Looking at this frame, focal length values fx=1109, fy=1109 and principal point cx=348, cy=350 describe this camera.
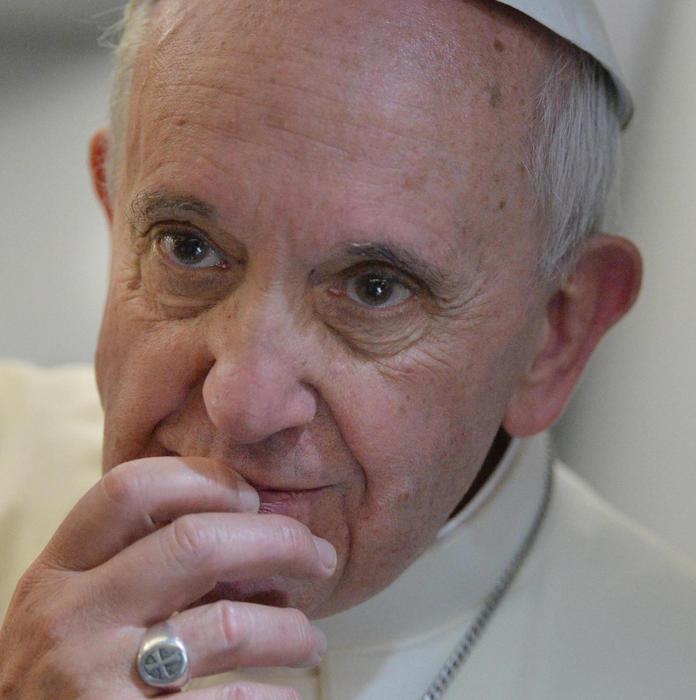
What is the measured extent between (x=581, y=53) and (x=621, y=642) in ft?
2.84

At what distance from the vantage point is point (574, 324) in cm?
162

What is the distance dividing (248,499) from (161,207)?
0.37 metres

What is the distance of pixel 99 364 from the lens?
150 cm

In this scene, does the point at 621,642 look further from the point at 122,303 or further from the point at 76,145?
the point at 76,145

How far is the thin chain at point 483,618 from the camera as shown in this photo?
1634 millimetres

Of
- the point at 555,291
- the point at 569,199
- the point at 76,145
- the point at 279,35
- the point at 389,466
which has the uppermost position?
the point at 279,35

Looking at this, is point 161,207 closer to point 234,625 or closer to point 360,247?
point 360,247

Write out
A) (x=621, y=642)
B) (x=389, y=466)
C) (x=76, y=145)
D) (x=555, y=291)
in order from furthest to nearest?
(x=76, y=145) < (x=621, y=642) < (x=555, y=291) < (x=389, y=466)

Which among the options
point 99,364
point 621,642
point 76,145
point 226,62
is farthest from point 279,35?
point 76,145

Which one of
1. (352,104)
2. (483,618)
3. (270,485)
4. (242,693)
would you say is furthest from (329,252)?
(483,618)

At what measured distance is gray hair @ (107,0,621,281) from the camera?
1.42 meters

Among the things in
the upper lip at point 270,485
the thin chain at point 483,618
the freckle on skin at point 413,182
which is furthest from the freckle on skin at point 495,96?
the thin chain at point 483,618

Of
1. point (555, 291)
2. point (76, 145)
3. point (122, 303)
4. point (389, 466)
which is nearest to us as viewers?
point (389, 466)

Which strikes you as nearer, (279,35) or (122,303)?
(279,35)
